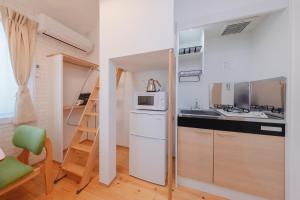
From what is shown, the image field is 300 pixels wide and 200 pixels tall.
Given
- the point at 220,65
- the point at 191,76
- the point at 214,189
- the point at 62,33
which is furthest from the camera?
the point at 62,33

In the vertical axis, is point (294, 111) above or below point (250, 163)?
above

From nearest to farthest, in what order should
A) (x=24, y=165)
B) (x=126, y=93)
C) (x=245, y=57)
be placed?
(x=24, y=165), (x=245, y=57), (x=126, y=93)

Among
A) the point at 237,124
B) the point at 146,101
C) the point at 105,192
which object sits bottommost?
the point at 105,192

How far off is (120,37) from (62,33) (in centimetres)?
155

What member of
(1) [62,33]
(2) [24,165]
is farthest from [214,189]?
(1) [62,33]

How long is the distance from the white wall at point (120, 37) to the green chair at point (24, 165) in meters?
0.60

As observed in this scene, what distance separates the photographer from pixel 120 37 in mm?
1639

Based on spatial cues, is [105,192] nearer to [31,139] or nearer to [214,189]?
[31,139]

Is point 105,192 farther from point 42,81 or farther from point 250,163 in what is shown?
point 42,81

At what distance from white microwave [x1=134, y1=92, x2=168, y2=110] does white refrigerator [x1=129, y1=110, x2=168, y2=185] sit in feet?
0.26

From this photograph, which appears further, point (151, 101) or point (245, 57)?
point (245, 57)

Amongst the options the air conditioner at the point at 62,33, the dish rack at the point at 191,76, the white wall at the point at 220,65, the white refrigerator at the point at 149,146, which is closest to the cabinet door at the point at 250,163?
the white refrigerator at the point at 149,146

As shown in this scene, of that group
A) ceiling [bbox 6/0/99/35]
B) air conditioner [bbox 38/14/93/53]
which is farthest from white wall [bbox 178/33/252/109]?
ceiling [bbox 6/0/99/35]

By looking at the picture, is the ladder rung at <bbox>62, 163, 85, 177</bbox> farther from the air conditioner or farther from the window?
the air conditioner
